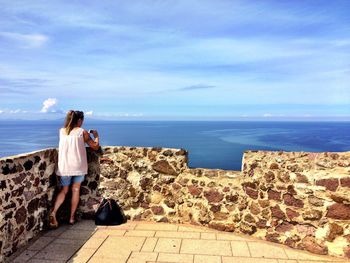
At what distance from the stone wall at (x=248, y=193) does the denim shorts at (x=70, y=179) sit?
386 millimetres

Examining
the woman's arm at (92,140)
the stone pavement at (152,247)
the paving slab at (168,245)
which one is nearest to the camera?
the stone pavement at (152,247)

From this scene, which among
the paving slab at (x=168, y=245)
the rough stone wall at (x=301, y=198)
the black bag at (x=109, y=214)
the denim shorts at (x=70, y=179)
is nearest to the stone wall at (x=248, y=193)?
the rough stone wall at (x=301, y=198)

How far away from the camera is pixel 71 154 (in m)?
5.86

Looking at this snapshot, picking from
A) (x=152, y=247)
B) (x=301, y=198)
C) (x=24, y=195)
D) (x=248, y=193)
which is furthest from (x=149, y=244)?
(x=301, y=198)

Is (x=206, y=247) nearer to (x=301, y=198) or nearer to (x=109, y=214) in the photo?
(x=301, y=198)

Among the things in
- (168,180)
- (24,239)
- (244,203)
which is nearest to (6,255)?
(24,239)

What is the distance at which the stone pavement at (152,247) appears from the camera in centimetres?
465

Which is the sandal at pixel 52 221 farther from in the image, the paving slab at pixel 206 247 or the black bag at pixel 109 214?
the paving slab at pixel 206 247

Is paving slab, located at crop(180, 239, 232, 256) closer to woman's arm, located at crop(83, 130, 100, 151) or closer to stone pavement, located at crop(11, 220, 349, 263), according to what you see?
stone pavement, located at crop(11, 220, 349, 263)

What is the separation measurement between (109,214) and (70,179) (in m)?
0.82

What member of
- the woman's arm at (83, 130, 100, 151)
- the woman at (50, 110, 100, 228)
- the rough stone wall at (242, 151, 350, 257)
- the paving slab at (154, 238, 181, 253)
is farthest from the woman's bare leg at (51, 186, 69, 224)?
the rough stone wall at (242, 151, 350, 257)

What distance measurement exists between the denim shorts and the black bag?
20.3 inches

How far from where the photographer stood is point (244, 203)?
5539mm

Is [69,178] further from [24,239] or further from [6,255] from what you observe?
[6,255]
